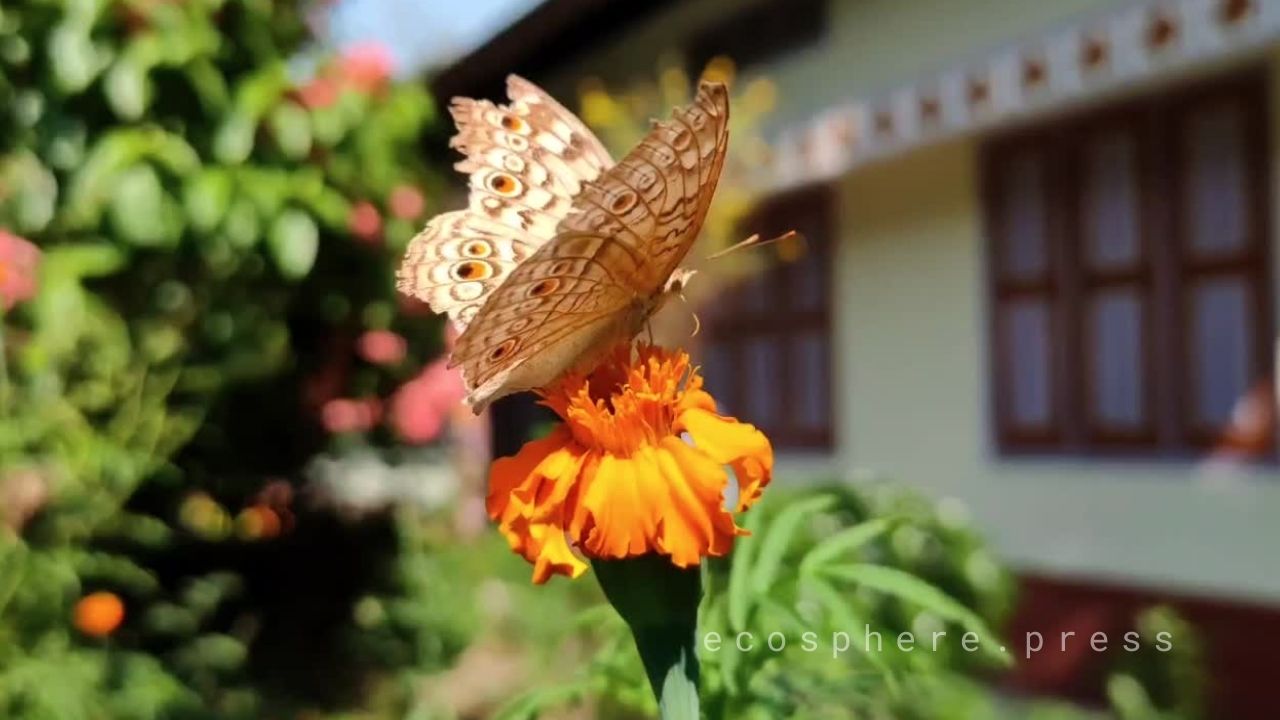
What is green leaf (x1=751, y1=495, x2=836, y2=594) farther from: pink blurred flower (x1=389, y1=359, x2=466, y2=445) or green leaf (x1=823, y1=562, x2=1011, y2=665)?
pink blurred flower (x1=389, y1=359, x2=466, y2=445)

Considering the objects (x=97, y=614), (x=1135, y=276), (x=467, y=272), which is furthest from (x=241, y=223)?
(x=1135, y=276)

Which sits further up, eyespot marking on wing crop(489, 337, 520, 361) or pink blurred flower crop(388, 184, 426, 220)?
pink blurred flower crop(388, 184, 426, 220)

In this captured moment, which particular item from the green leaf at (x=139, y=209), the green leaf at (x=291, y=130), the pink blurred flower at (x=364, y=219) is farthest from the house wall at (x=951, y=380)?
the green leaf at (x=139, y=209)

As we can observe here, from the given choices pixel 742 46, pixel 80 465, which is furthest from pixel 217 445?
pixel 742 46

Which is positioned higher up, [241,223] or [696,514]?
[241,223]

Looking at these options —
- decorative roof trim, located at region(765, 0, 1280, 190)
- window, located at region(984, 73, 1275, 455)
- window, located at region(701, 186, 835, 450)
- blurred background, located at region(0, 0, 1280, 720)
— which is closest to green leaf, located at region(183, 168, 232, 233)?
blurred background, located at region(0, 0, 1280, 720)

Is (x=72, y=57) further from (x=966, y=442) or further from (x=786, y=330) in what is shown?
(x=786, y=330)

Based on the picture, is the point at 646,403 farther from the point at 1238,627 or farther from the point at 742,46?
the point at 742,46

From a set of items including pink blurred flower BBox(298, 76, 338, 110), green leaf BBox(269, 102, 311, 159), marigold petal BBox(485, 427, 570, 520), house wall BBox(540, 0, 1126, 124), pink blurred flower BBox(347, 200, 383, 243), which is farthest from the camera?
house wall BBox(540, 0, 1126, 124)
